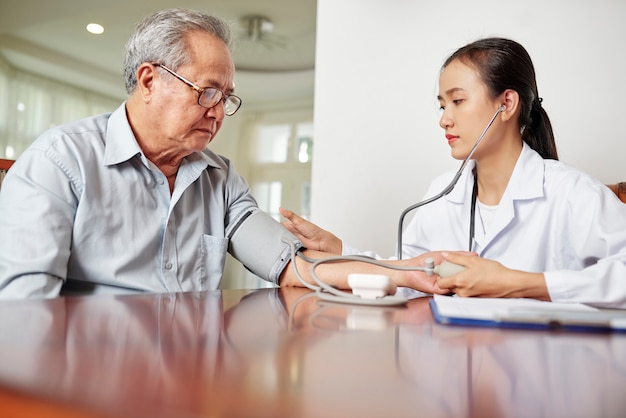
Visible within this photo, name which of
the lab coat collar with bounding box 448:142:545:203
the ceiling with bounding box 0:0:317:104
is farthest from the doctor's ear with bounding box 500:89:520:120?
the ceiling with bounding box 0:0:317:104

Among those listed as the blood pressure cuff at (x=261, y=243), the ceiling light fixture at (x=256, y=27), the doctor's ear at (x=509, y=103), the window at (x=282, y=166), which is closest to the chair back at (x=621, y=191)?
the doctor's ear at (x=509, y=103)

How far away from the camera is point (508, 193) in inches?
56.6

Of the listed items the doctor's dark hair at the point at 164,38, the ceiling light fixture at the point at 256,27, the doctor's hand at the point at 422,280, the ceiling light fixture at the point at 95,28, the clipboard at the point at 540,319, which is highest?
the ceiling light fixture at the point at 95,28

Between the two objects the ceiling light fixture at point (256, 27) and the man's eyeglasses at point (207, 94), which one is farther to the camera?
the ceiling light fixture at point (256, 27)

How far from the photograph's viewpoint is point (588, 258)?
4.13 feet

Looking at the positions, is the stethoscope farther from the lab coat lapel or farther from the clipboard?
the clipboard

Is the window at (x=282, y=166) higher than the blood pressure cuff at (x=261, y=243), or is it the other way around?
the window at (x=282, y=166)

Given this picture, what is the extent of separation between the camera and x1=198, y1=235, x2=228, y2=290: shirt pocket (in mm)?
1313

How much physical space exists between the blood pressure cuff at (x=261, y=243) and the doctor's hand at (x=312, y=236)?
13cm

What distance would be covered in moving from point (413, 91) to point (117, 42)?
444 centimetres

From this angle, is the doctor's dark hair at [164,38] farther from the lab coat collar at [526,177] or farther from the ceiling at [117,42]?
the ceiling at [117,42]

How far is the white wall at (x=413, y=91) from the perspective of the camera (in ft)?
5.97

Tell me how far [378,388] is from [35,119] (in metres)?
6.50

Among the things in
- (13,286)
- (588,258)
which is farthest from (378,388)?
(588,258)
